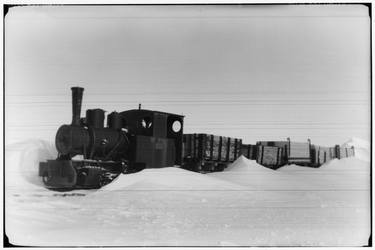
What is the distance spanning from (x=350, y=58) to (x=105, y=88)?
378cm

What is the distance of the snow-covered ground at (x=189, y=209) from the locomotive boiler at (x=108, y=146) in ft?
0.72

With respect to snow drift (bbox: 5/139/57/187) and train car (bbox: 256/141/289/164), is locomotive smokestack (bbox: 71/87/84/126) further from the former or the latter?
train car (bbox: 256/141/289/164)

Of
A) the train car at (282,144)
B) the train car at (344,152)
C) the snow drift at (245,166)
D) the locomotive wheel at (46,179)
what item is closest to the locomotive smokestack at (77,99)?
the locomotive wheel at (46,179)

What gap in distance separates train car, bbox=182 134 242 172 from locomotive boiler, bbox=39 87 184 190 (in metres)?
0.24

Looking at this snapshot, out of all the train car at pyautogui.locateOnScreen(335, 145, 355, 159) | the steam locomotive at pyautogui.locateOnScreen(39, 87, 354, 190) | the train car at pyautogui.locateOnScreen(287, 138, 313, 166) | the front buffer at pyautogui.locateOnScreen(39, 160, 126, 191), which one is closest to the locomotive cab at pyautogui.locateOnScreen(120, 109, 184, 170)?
the steam locomotive at pyautogui.locateOnScreen(39, 87, 354, 190)

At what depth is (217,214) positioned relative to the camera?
7.44 m

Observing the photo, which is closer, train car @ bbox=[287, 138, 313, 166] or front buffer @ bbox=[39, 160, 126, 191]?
front buffer @ bbox=[39, 160, 126, 191]

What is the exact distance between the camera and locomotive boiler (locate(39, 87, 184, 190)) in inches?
300

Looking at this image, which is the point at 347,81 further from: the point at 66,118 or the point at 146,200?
the point at 66,118

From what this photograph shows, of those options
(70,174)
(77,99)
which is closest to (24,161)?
(70,174)

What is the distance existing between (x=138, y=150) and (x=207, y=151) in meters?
1.42

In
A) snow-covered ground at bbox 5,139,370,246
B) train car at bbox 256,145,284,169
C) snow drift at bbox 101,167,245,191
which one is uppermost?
train car at bbox 256,145,284,169

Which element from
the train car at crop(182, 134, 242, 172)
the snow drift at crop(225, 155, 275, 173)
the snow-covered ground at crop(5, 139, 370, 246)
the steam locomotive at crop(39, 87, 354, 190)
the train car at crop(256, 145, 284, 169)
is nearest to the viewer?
A: the snow-covered ground at crop(5, 139, 370, 246)

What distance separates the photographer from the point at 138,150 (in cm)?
800
